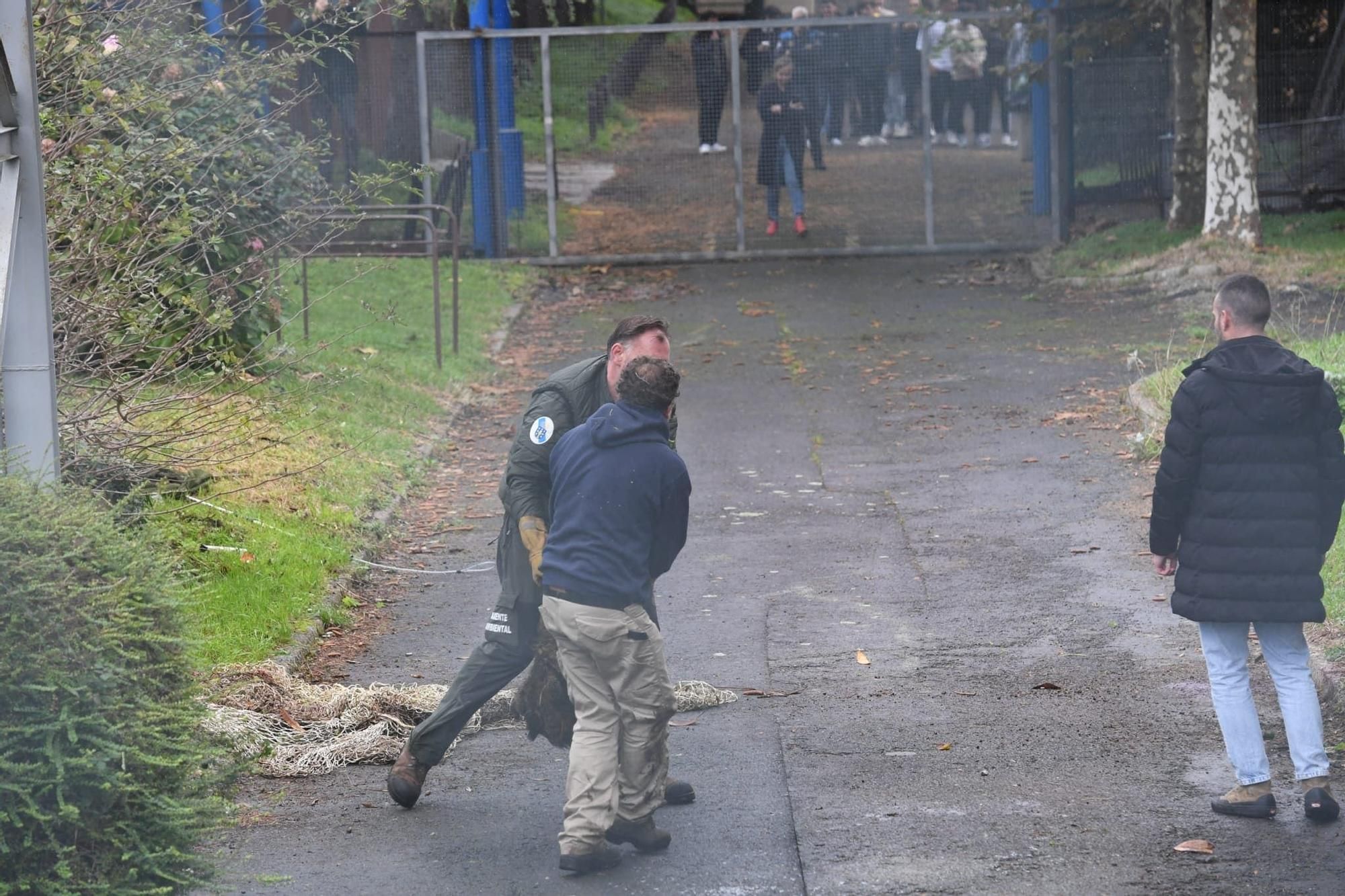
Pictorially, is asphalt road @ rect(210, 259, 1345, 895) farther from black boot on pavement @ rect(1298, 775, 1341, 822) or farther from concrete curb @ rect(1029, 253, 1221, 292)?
concrete curb @ rect(1029, 253, 1221, 292)

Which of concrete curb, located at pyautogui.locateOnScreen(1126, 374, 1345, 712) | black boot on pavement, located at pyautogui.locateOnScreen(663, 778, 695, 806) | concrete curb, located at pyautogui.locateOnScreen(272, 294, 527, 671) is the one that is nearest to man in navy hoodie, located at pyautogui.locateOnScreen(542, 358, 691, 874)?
black boot on pavement, located at pyautogui.locateOnScreen(663, 778, 695, 806)

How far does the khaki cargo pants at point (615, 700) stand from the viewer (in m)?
5.06

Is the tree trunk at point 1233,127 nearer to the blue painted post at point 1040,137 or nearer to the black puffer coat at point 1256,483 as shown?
the blue painted post at point 1040,137

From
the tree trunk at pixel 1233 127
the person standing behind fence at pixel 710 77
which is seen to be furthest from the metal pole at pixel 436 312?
the tree trunk at pixel 1233 127

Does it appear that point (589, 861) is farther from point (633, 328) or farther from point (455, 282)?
point (455, 282)

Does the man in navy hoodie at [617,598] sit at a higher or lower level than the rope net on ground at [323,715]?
higher

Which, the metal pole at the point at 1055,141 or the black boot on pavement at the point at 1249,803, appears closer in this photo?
the black boot on pavement at the point at 1249,803

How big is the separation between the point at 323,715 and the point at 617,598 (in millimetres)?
2046

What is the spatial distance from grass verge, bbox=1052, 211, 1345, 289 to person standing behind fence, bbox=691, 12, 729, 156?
4.61m

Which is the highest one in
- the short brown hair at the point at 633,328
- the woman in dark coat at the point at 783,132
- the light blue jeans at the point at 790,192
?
the woman in dark coat at the point at 783,132

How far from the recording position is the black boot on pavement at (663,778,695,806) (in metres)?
5.62

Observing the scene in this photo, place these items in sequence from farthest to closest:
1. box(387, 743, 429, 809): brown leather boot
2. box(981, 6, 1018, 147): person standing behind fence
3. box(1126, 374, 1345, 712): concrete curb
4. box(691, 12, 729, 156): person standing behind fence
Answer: box(981, 6, 1018, 147): person standing behind fence, box(691, 12, 729, 156): person standing behind fence, box(1126, 374, 1345, 712): concrete curb, box(387, 743, 429, 809): brown leather boot

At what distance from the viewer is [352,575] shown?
29.1 feet

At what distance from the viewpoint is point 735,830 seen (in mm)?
5406
